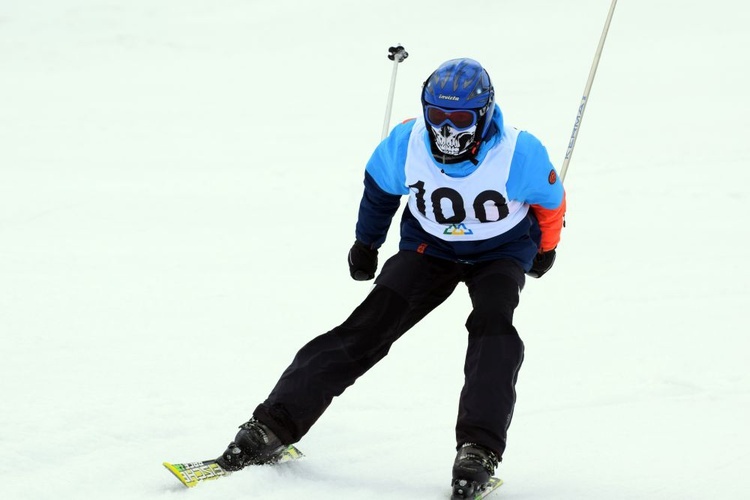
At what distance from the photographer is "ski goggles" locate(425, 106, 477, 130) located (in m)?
4.09

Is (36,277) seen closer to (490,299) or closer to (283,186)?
(283,186)

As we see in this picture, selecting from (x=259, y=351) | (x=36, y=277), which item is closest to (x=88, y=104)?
(x=36, y=277)

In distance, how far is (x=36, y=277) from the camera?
22.9ft

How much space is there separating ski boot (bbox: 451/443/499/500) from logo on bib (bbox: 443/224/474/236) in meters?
0.98

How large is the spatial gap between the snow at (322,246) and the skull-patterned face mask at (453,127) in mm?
1418

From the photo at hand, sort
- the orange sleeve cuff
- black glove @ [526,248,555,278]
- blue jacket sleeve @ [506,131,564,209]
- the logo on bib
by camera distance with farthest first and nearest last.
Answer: black glove @ [526,248,555,278], the orange sleeve cuff, the logo on bib, blue jacket sleeve @ [506,131,564,209]

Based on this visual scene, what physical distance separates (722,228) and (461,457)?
547 cm

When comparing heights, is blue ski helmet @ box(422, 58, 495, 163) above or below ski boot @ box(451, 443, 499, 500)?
above

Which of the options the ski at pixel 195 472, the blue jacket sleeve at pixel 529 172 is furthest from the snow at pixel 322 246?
the blue jacket sleeve at pixel 529 172

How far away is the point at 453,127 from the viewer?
4102 millimetres

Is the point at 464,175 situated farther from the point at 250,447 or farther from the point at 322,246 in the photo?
the point at 322,246

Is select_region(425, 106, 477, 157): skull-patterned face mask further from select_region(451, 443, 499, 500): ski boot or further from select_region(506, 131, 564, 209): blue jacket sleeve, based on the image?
select_region(451, 443, 499, 500): ski boot

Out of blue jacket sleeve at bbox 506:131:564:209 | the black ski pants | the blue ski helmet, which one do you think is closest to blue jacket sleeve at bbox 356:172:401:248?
the black ski pants

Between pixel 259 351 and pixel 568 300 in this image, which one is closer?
pixel 259 351
